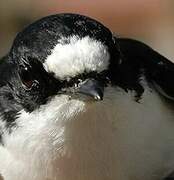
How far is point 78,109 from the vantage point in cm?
230

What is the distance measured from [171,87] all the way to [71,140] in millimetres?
546

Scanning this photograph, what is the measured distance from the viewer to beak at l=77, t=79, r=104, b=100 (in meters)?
2.23

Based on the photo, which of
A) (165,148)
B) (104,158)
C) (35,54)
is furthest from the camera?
(165,148)

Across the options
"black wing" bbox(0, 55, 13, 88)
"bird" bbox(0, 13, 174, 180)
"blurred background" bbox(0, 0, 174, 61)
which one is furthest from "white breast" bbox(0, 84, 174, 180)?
"blurred background" bbox(0, 0, 174, 61)

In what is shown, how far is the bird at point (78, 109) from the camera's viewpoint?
7.43 ft

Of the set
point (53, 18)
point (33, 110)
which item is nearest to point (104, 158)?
point (33, 110)

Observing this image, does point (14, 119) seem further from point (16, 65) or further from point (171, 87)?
point (171, 87)

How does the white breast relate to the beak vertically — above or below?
below

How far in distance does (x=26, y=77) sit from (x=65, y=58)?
17cm

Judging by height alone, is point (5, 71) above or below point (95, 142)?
above

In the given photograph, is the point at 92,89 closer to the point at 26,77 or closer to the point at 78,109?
the point at 78,109

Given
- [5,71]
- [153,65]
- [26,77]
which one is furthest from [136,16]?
[26,77]

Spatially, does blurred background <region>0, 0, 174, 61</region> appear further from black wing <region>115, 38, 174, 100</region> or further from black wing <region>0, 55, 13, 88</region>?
black wing <region>0, 55, 13, 88</region>

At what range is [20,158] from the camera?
249 cm
